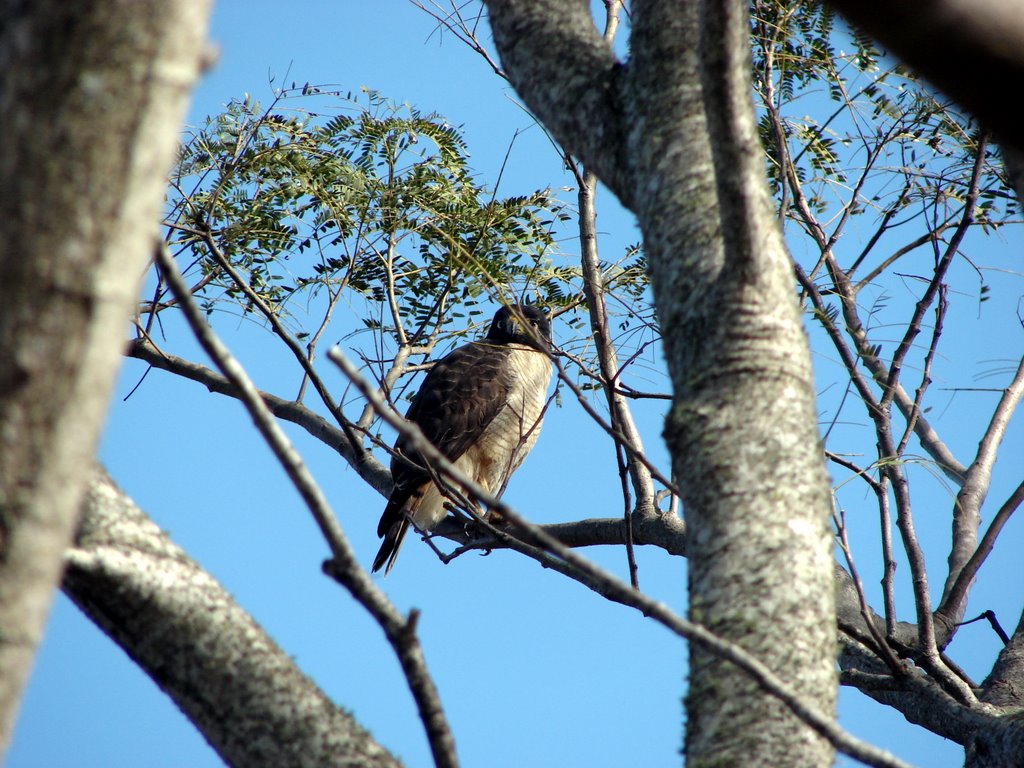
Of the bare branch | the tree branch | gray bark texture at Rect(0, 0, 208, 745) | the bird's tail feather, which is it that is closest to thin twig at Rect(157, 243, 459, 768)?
gray bark texture at Rect(0, 0, 208, 745)

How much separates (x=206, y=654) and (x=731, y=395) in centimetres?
74

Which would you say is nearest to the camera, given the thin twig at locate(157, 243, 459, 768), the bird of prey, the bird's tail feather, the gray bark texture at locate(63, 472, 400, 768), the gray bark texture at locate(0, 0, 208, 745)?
the gray bark texture at locate(0, 0, 208, 745)

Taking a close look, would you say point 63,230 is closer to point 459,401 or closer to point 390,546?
point 390,546

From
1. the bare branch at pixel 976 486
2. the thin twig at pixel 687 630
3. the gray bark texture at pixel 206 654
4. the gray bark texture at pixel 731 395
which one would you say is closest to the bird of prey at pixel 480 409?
the bare branch at pixel 976 486

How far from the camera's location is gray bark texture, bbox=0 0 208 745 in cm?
64

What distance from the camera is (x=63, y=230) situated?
2.12 feet

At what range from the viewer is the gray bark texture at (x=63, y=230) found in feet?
2.10

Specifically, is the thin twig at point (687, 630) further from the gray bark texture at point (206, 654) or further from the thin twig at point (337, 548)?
the gray bark texture at point (206, 654)

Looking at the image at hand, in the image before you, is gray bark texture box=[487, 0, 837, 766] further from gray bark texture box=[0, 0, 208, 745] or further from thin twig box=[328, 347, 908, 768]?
gray bark texture box=[0, 0, 208, 745]

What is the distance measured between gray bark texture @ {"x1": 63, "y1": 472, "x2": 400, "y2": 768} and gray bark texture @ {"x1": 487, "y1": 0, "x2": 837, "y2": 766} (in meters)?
0.43

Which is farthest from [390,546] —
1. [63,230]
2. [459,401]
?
[63,230]

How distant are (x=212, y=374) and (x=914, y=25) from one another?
14.4 ft

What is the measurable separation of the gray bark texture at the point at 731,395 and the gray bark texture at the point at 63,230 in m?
0.79

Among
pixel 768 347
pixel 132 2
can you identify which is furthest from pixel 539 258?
pixel 132 2
